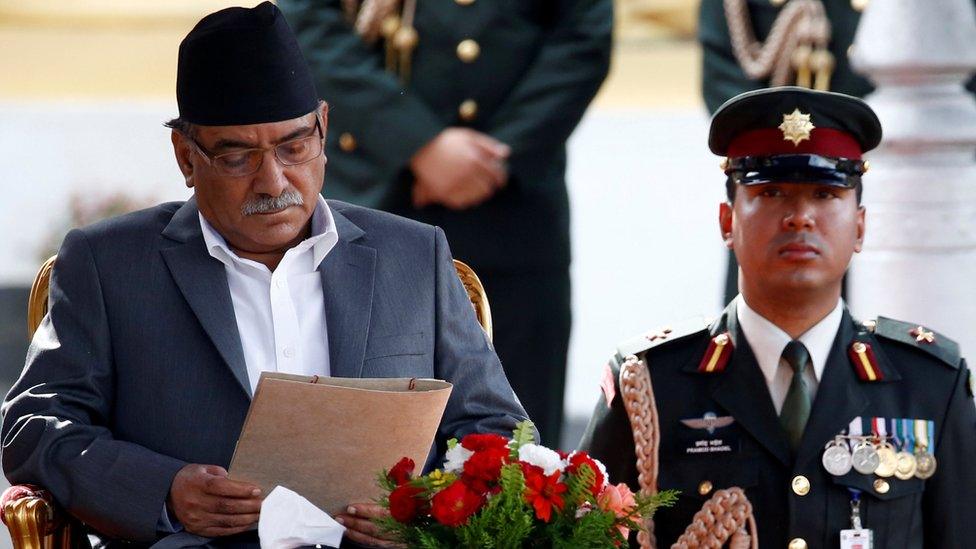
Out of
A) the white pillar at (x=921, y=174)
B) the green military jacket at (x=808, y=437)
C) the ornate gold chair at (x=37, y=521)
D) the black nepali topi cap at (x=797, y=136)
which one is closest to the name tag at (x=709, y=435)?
the green military jacket at (x=808, y=437)

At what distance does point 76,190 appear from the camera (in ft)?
25.5

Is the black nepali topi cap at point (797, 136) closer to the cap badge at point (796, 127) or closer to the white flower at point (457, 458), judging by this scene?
the cap badge at point (796, 127)

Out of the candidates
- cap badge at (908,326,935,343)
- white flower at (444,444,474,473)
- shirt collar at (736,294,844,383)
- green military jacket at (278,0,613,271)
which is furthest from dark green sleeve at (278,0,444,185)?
white flower at (444,444,474,473)

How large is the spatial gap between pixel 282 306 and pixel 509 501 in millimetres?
763

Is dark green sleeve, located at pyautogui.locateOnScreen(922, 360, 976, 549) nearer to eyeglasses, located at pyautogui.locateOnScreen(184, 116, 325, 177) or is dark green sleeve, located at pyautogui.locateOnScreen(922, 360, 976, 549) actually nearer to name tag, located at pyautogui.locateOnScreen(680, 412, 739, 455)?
name tag, located at pyautogui.locateOnScreen(680, 412, 739, 455)

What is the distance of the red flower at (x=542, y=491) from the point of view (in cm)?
277

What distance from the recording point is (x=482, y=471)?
2.81 meters

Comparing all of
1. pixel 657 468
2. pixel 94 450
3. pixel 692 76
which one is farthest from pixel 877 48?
pixel 692 76

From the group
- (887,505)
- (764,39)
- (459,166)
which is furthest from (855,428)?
(764,39)

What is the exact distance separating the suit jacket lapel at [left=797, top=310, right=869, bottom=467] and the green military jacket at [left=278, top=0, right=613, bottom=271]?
138 cm

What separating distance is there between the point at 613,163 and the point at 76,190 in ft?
7.29

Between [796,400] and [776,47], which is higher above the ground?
[776,47]

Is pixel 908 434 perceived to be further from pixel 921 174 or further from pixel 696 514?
pixel 921 174

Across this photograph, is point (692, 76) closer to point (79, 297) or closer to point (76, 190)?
point (76, 190)
